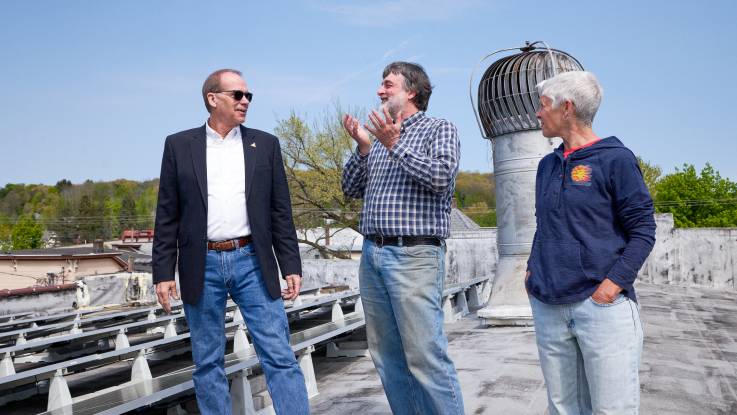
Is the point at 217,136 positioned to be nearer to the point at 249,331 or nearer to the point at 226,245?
the point at 226,245

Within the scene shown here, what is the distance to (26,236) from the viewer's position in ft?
326

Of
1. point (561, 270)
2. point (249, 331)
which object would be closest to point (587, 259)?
point (561, 270)

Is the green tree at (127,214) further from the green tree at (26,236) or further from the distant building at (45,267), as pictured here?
the distant building at (45,267)

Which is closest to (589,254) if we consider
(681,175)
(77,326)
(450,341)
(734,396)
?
(734,396)

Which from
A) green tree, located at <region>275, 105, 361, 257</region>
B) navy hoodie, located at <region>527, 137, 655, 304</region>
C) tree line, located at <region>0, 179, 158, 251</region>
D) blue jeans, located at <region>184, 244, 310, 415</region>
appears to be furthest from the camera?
tree line, located at <region>0, 179, 158, 251</region>

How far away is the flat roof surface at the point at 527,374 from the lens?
379 centimetres

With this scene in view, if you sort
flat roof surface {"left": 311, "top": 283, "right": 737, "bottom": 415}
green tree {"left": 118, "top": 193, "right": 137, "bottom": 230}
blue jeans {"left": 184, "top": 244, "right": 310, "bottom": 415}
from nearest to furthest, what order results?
blue jeans {"left": 184, "top": 244, "right": 310, "bottom": 415}, flat roof surface {"left": 311, "top": 283, "right": 737, "bottom": 415}, green tree {"left": 118, "top": 193, "right": 137, "bottom": 230}

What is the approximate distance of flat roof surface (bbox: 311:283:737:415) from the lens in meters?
3.79

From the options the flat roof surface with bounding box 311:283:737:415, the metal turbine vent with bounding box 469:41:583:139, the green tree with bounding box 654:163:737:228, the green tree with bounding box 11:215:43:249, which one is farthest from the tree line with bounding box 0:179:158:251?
the flat roof surface with bounding box 311:283:737:415

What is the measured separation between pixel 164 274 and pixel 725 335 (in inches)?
216

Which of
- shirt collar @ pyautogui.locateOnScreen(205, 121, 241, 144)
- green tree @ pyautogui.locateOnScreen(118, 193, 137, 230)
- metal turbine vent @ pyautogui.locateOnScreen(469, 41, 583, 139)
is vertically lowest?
shirt collar @ pyautogui.locateOnScreen(205, 121, 241, 144)

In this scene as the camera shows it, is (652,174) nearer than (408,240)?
No

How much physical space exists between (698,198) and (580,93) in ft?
204

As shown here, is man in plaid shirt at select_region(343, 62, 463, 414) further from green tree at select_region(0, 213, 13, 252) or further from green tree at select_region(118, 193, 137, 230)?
green tree at select_region(118, 193, 137, 230)
